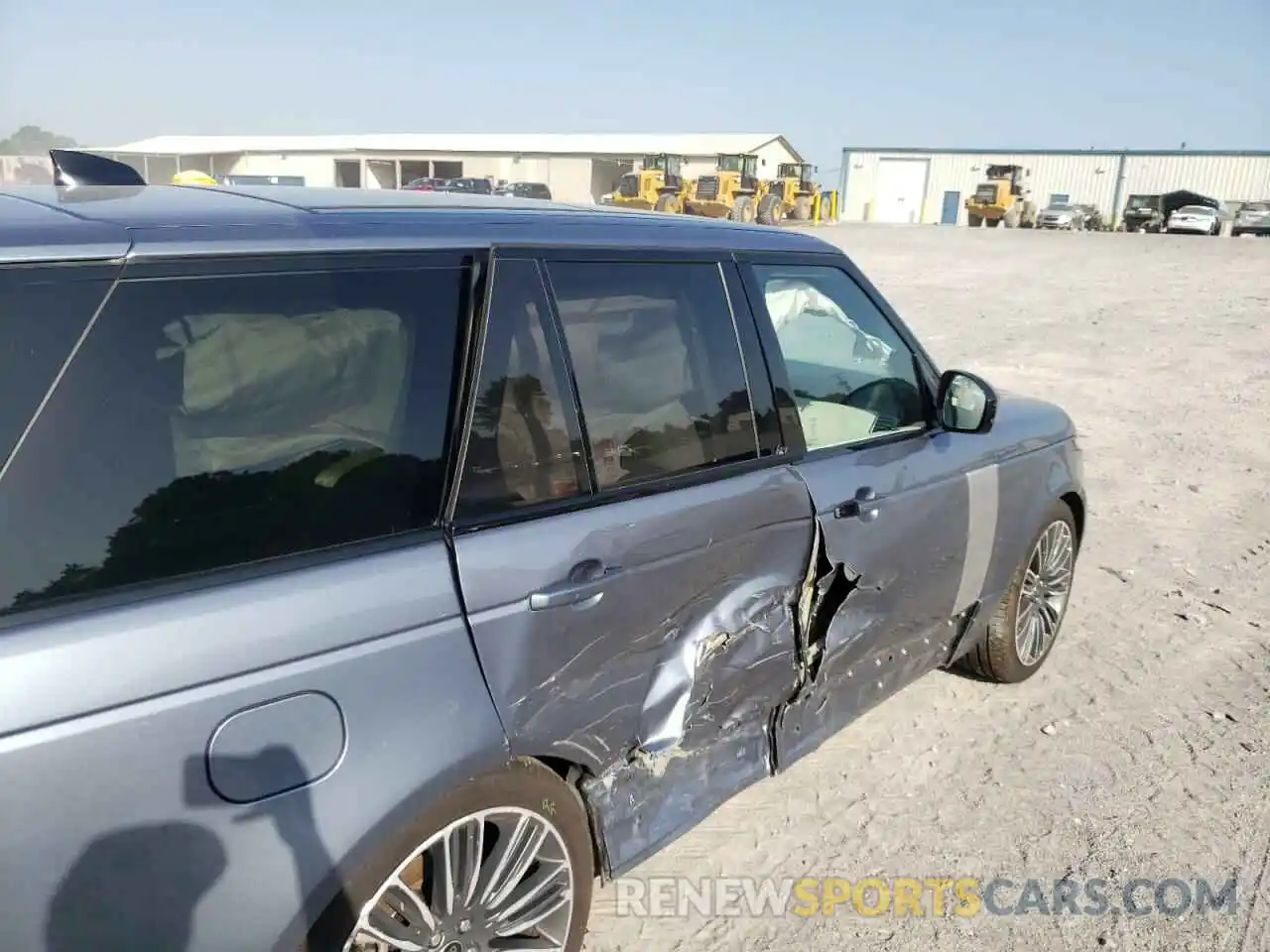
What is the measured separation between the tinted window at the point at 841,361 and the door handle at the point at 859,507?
0.58 ft

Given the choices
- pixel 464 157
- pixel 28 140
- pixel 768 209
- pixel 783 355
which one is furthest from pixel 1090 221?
pixel 28 140

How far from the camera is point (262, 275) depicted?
5.84 feet

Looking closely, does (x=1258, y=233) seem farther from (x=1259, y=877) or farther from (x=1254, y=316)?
(x=1259, y=877)

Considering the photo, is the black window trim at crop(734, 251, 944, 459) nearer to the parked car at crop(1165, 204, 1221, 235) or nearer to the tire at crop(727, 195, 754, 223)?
the tire at crop(727, 195, 754, 223)

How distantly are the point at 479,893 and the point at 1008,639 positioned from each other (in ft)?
8.53

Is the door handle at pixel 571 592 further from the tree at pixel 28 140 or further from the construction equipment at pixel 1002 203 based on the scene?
the tree at pixel 28 140

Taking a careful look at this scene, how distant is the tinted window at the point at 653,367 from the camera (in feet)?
7.56

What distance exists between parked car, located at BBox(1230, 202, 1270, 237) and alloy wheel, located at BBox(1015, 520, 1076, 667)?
48.4 meters

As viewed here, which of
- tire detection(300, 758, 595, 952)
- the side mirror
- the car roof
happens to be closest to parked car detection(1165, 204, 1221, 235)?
the side mirror

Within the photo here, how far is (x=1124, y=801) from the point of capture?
10.9ft

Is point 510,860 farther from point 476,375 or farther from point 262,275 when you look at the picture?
point 262,275

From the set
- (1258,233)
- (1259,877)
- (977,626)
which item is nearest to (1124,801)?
(1259,877)

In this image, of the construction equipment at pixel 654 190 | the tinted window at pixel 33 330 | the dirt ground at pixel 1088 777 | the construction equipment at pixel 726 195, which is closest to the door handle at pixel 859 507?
the dirt ground at pixel 1088 777

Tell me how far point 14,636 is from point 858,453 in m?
2.27
